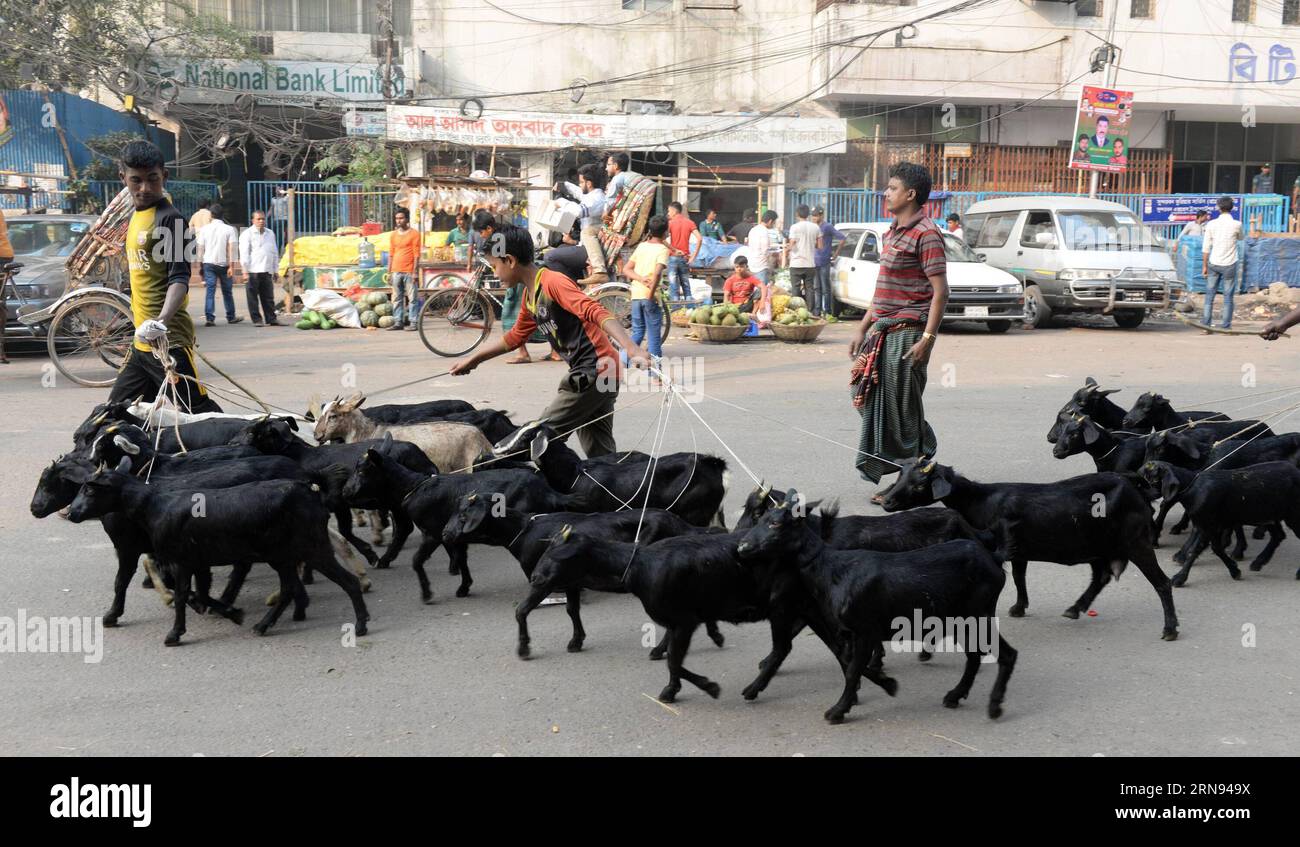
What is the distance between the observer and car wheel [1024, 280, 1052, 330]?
1869cm

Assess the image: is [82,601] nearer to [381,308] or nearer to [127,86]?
[381,308]

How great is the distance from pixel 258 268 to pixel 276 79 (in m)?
10.5

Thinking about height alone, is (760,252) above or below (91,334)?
above

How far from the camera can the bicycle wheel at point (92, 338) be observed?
469 inches

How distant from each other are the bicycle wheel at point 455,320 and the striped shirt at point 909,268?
27.7ft

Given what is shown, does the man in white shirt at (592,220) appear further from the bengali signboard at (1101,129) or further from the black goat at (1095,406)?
the bengali signboard at (1101,129)

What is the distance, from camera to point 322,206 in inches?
1009

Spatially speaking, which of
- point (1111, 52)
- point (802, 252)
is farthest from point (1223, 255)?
point (1111, 52)

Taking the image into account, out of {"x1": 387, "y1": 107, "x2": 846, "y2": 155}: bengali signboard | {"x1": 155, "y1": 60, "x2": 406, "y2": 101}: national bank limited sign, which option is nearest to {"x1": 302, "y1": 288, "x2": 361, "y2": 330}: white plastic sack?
{"x1": 387, "y1": 107, "x2": 846, "y2": 155}: bengali signboard

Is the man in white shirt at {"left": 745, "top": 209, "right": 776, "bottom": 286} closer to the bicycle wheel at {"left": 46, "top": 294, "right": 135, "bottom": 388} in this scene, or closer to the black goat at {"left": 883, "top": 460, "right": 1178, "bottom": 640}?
the bicycle wheel at {"left": 46, "top": 294, "right": 135, "bottom": 388}

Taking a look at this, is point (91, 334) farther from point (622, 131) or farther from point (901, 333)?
point (622, 131)

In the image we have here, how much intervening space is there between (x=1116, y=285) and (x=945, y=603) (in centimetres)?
1545

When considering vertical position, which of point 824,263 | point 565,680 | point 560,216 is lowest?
point 565,680

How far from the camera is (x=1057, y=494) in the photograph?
5.33 m
